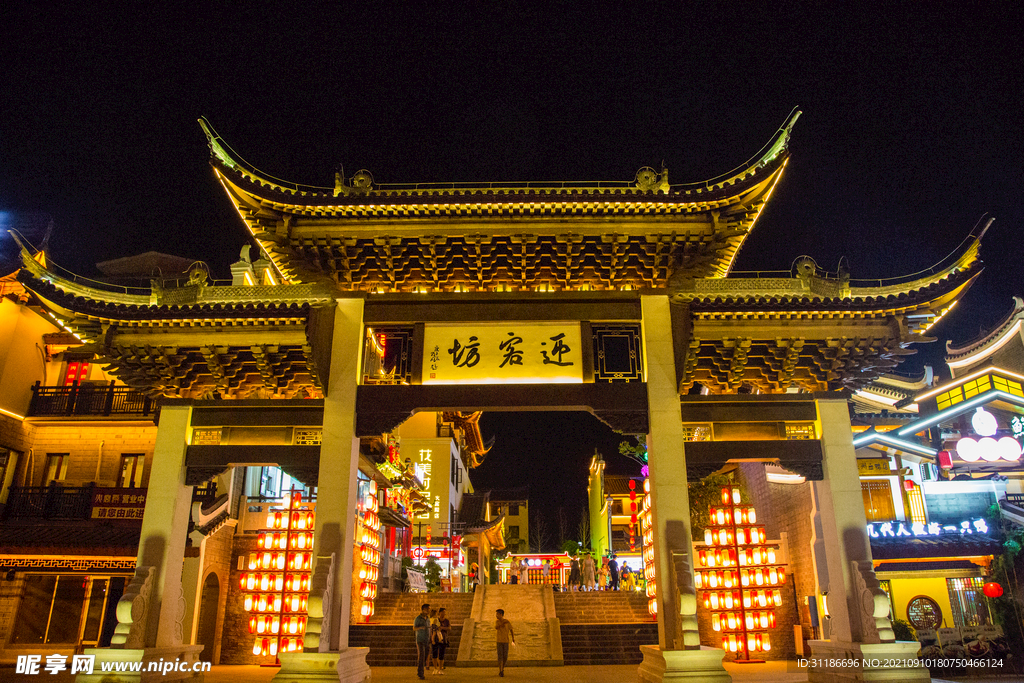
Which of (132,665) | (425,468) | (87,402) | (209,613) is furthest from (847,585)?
(425,468)

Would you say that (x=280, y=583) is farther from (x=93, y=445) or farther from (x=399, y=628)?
(x=93, y=445)

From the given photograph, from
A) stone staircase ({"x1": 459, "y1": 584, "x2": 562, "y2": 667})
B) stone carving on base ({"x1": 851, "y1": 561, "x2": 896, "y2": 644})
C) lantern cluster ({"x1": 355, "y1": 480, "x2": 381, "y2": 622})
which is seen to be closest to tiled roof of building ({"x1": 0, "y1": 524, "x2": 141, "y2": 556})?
lantern cluster ({"x1": 355, "y1": 480, "x2": 381, "y2": 622})

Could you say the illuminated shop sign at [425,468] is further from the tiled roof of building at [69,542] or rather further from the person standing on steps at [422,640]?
the person standing on steps at [422,640]

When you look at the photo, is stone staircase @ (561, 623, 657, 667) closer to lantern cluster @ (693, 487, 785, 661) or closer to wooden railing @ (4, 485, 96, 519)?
lantern cluster @ (693, 487, 785, 661)

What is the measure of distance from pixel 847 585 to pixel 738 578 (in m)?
4.33

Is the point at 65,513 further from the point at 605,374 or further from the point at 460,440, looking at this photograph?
the point at 460,440

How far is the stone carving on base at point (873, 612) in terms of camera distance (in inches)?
376

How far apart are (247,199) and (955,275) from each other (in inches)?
471

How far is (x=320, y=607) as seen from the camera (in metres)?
9.53

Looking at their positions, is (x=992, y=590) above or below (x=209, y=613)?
above

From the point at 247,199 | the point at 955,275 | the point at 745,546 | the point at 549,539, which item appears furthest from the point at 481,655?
the point at 549,539

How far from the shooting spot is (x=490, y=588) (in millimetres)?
18766

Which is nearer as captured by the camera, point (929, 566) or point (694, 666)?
point (694, 666)

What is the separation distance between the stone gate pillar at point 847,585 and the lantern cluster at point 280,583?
10185mm
